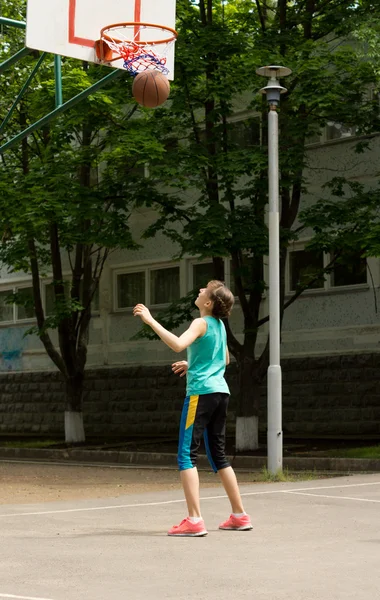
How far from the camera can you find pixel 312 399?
84.6 ft

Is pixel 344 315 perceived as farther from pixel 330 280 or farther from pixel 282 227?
pixel 282 227

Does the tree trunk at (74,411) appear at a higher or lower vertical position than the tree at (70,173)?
lower

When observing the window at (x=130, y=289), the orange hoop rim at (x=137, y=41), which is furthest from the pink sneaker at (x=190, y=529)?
the window at (x=130, y=289)

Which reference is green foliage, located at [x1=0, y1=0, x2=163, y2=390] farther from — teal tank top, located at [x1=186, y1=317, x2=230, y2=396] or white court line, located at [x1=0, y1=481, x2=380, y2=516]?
teal tank top, located at [x1=186, y1=317, x2=230, y2=396]

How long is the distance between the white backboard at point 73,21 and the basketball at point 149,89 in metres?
0.34

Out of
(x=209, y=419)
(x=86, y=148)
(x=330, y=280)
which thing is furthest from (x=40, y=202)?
(x=209, y=419)

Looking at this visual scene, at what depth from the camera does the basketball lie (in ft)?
41.6

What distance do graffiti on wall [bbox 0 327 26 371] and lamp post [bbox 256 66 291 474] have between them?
1995cm

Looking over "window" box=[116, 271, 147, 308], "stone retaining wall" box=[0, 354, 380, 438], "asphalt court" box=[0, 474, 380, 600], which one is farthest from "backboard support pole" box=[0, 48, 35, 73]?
"window" box=[116, 271, 147, 308]

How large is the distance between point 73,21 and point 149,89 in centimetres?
114

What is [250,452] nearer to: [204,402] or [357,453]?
[357,453]

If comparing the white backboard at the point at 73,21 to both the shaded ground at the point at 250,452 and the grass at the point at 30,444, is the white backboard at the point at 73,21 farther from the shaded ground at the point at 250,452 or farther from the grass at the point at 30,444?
the grass at the point at 30,444

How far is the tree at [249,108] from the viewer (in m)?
20.2

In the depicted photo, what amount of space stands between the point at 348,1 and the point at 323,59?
2546 mm
